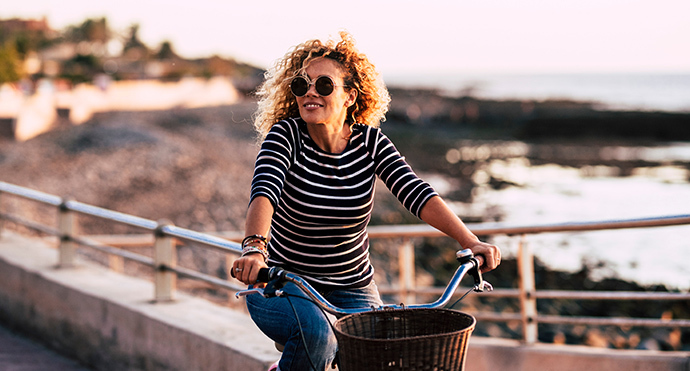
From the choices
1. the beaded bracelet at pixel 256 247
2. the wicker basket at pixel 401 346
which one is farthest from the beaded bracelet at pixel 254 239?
the wicker basket at pixel 401 346

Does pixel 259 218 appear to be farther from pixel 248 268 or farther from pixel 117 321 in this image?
pixel 117 321

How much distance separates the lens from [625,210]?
1257 inches

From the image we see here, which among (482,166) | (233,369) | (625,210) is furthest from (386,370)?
(482,166)

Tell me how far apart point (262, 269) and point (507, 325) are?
14.3 metres

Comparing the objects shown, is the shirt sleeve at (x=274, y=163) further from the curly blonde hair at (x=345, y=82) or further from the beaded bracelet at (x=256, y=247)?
the curly blonde hair at (x=345, y=82)

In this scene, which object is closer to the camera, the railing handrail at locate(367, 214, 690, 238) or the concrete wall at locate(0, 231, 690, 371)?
the concrete wall at locate(0, 231, 690, 371)

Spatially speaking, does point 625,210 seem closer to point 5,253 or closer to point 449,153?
point 449,153

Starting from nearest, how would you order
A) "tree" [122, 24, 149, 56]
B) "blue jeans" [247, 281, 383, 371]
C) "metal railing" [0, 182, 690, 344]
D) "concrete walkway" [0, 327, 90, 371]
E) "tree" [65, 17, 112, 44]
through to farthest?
"blue jeans" [247, 281, 383, 371] < "metal railing" [0, 182, 690, 344] < "concrete walkway" [0, 327, 90, 371] < "tree" [65, 17, 112, 44] < "tree" [122, 24, 149, 56]

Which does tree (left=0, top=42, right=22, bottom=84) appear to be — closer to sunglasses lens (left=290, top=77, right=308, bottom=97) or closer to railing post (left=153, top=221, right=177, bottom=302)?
railing post (left=153, top=221, right=177, bottom=302)

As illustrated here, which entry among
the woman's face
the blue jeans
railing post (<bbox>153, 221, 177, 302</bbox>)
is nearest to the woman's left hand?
the blue jeans

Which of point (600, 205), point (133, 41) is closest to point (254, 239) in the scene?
point (600, 205)

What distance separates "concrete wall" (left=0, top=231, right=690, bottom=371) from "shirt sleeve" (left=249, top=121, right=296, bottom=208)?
1509mm

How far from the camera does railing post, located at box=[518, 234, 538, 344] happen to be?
5336 millimetres

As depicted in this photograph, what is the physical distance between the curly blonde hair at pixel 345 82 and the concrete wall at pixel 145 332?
139cm
